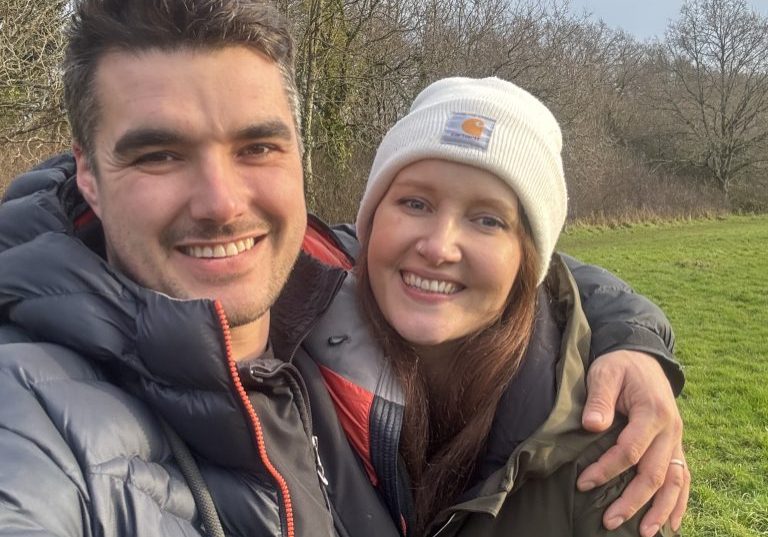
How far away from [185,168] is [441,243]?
85 cm

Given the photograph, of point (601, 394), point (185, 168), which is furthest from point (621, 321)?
point (185, 168)

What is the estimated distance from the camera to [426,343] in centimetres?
238

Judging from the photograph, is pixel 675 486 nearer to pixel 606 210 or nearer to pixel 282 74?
pixel 282 74

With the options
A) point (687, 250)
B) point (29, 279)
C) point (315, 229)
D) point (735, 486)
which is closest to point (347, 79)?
point (687, 250)

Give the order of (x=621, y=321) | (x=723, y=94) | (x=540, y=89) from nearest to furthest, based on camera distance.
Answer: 1. (x=621, y=321)
2. (x=540, y=89)
3. (x=723, y=94)

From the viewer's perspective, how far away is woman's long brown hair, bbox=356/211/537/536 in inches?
90.0

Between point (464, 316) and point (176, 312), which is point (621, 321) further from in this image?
point (176, 312)

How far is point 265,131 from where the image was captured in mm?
2068

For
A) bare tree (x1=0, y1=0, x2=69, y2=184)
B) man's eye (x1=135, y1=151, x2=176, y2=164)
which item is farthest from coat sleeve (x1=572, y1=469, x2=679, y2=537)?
bare tree (x1=0, y1=0, x2=69, y2=184)

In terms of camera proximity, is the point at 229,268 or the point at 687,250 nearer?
the point at 229,268

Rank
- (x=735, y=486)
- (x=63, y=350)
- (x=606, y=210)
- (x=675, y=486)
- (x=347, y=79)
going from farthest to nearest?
(x=606, y=210) → (x=347, y=79) → (x=735, y=486) → (x=675, y=486) → (x=63, y=350)

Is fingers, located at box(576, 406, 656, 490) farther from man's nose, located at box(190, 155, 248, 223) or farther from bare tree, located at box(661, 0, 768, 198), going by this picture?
bare tree, located at box(661, 0, 768, 198)

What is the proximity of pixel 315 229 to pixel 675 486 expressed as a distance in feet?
5.28

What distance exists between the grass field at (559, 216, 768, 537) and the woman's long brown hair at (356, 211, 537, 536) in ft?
11.7
